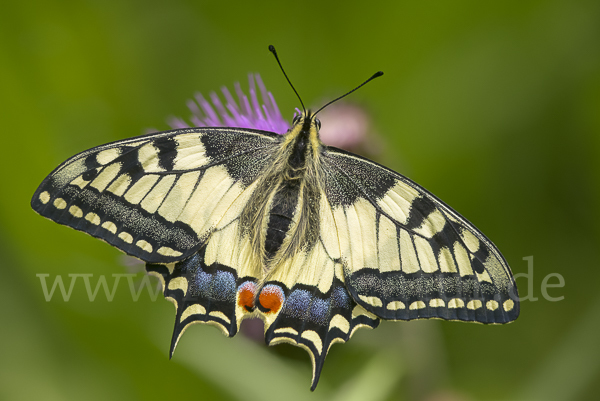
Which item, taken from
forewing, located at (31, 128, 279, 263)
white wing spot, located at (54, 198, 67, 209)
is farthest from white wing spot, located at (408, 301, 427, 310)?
white wing spot, located at (54, 198, 67, 209)

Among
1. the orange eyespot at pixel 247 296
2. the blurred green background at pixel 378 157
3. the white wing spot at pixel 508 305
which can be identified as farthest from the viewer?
the blurred green background at pixel 378 157

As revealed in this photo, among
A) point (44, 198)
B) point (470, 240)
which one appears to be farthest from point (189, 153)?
point (470, 240)

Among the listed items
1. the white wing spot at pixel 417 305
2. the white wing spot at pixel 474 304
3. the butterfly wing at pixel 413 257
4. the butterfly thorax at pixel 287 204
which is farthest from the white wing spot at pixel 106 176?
the white wing spot at pixel 474 304

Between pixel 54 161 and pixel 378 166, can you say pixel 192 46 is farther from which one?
pixel 378 166

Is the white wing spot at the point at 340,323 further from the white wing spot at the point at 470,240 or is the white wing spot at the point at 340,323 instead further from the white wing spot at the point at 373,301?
the white wing spot at the point at 470,240

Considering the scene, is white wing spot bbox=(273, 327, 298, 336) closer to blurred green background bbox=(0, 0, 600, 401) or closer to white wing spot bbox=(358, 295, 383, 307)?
white wing spot bbox=(358, 295, 383, 307)

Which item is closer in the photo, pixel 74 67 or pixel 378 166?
pixel 378 166

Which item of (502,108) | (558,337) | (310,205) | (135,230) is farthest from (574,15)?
(135,230)
